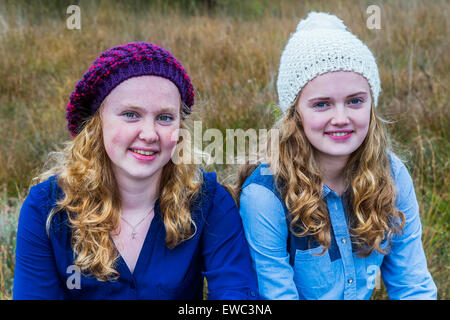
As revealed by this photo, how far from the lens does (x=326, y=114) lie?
187cm

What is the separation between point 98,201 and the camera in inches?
72.6

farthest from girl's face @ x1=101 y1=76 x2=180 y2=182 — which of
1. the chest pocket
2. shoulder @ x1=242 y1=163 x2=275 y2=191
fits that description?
the chest pocket

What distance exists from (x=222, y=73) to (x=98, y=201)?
2649 mm

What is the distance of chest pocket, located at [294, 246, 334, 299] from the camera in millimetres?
2012

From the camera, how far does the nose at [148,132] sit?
1729mm

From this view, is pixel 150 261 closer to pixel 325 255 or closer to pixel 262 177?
pixel 262 177

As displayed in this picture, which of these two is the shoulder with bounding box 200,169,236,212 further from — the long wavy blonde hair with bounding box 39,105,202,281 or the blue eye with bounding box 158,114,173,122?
the blue eye with bounding box 158,114,173,122

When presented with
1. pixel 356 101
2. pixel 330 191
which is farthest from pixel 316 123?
pixel 330 191

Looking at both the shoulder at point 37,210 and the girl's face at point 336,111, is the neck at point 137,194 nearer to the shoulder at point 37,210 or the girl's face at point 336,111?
the shoulder at point 37,210

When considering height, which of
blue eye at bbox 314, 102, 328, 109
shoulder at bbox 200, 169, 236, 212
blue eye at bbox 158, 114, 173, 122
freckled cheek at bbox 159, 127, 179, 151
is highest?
blue eye at bbox 314, 102, 328, 109

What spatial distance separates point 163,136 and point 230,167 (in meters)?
1.31

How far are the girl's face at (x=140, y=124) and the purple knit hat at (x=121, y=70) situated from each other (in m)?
Answer: 0.02

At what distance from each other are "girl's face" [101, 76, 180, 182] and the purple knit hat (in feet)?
0.08

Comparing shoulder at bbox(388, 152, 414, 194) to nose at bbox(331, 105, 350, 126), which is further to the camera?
shoulder at bbox(388, 152, 414, 194)
